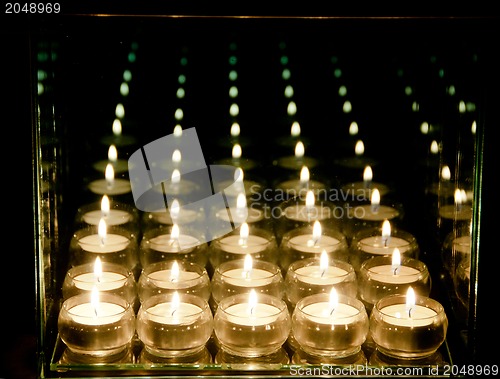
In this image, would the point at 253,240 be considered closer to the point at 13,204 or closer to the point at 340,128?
the point at 13,204

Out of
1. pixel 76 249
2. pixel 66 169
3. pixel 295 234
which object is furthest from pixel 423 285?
pixel 66 169

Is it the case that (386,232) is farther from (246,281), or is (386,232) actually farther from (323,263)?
(246,281)

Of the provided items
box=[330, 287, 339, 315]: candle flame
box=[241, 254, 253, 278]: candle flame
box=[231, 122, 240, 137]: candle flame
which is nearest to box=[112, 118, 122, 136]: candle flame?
box=[231, 122, 240, 137]: candle flame

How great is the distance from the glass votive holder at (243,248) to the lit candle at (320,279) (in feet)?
0.42

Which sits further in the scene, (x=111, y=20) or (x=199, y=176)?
(x=199, y=176)

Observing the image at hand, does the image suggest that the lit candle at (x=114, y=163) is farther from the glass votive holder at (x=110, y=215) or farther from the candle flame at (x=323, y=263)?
the candle flame at (x=323, y=263)

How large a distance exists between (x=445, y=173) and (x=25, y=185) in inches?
37.9

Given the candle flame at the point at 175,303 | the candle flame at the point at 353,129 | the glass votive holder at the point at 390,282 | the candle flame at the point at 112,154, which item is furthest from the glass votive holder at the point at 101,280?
the candle flame at the point at 353,129

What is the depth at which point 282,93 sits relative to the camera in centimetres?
251

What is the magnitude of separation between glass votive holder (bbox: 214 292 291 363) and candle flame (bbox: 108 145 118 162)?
3.16 ft

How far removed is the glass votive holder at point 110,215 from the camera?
1.75m

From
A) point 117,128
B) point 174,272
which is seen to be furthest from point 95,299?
point 117,128

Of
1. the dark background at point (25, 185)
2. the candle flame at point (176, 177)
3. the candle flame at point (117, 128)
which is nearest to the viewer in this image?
the dark background at point (25, 185)

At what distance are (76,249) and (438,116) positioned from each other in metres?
0.91
